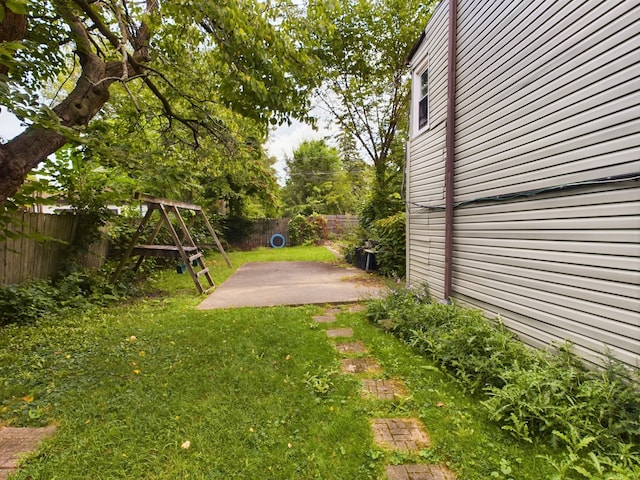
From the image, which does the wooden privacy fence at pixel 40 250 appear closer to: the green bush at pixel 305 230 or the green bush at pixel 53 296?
the green bush at pixel 53 296

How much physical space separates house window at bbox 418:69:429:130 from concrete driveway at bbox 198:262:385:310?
122 inches

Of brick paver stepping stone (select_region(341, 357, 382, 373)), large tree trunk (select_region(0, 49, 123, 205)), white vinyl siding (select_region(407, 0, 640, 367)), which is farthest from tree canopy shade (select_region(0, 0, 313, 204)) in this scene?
brick paver stepping stone (select_region(341, 357, 382, 373))

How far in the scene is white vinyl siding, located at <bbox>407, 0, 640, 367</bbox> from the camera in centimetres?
203

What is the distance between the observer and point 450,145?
13.5 ft

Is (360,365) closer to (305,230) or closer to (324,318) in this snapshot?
(324,318)

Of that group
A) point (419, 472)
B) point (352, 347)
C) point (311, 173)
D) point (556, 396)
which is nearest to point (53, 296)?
point (352, 347)

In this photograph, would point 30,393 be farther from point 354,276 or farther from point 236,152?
point 354,276

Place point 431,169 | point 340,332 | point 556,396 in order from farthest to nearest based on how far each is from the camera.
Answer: point 431,169 → point 340,332 → point 556,396

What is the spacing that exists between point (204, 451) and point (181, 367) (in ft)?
3.88

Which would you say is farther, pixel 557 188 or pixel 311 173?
pixel 311 173

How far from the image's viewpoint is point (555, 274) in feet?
8.34

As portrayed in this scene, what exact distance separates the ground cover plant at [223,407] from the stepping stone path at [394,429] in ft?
0.18

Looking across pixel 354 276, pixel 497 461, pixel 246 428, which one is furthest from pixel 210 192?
pixel 497 461

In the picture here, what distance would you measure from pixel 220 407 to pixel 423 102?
558cm
